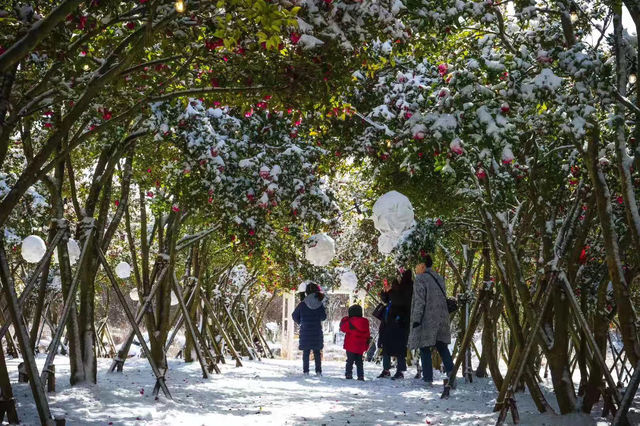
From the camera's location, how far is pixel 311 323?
11625 millimetres

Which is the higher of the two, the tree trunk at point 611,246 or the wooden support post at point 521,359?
the tree trunk at point 611,246

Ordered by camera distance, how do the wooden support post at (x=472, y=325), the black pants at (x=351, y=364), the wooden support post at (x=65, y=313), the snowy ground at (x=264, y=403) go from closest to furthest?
the wooden support post at (x=65, y=313) < the snowy ground at (x=264, y=403) < the wooden support post at (x=472, y=325) < the black pants at (x=351, y=364)

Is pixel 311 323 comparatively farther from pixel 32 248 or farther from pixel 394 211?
pixel 394 211

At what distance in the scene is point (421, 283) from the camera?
29.0 ft

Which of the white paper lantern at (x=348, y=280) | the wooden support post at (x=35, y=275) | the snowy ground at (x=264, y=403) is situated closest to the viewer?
the wooden support post at (x=35, y=275)

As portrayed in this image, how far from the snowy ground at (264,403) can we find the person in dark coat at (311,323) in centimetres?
187

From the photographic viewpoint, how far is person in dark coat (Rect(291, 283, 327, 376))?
1156cm

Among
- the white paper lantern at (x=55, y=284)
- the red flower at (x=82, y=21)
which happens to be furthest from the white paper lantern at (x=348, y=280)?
the red flower at (x=82, y=21)

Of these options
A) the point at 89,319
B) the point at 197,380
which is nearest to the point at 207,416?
the point at 89,319

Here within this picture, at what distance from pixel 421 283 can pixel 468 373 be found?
2.42 m

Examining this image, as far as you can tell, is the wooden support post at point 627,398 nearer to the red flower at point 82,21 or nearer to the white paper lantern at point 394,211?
the white paper lantern at point 394,211

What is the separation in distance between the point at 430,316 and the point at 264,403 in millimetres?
2785

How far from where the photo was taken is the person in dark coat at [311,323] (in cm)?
1156

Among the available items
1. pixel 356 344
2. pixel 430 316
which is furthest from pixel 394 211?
pixel 356 344
